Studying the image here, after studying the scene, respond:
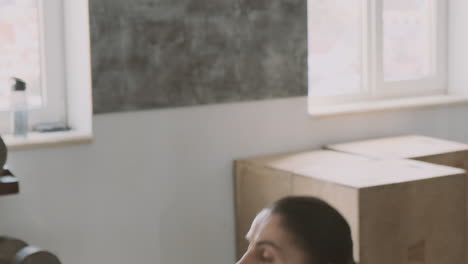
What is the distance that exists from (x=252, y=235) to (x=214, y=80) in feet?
7.06

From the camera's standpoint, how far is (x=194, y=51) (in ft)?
11.1

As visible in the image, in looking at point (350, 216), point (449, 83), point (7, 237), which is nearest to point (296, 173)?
point (350, 216)

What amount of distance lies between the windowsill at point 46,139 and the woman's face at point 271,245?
195cm

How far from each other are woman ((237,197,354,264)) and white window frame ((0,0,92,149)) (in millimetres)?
2014

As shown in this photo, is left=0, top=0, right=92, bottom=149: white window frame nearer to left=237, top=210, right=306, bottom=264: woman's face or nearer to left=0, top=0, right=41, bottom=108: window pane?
left=0, top=0, right=41, bottom=108: window pane

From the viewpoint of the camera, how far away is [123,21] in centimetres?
324

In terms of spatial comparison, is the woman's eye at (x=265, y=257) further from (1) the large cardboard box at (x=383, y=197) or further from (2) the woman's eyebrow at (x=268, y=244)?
(1) the large cardboard box at (x=383, y=197)

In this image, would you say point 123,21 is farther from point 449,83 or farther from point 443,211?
point 449,83

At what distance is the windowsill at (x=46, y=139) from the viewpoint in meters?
3.11

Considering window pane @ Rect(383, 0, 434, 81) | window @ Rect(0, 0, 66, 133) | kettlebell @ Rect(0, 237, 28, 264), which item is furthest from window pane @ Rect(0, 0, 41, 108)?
window pane @ Rect(383, 0, 434, 81)

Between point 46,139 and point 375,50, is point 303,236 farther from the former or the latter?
point 375,50

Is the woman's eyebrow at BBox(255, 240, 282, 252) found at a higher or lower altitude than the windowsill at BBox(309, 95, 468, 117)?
Result: lower

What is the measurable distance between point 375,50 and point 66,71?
1.48 metres

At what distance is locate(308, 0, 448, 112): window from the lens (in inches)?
156
